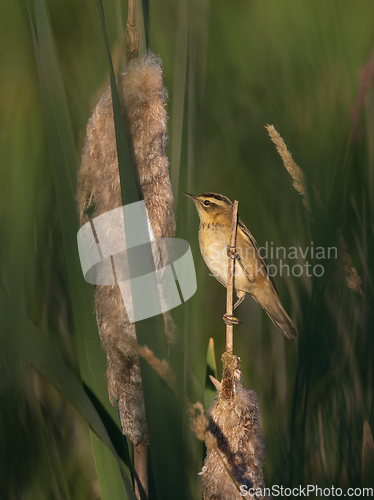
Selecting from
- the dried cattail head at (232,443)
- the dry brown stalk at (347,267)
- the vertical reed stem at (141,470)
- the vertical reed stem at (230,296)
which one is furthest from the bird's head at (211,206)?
the vertical reed stem at (141,470)

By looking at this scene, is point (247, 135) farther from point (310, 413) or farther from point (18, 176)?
point (310, 413)

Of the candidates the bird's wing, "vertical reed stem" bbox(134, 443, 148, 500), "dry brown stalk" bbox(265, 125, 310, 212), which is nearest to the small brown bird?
the bird's wing

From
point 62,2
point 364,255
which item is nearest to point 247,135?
point 364,255

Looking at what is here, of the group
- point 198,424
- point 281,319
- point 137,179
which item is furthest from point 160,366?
point 281,319

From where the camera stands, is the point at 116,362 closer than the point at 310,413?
Yes

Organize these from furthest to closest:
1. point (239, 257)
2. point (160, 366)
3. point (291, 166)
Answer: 1. point (239, 257)
2. point (291, 166)
3. point (160, 366)

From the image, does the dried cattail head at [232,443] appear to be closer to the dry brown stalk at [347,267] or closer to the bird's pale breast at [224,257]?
the bird's pale breast at [224,257]

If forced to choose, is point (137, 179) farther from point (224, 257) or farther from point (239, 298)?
point (239, 298)

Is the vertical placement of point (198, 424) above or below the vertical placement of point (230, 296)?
below
